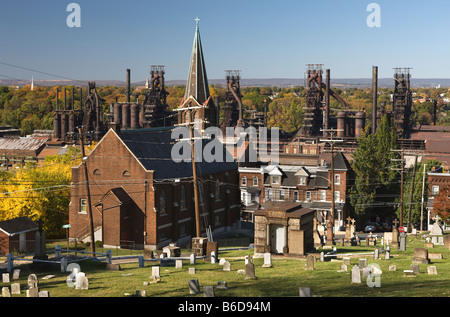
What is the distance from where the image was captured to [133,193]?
52.4m

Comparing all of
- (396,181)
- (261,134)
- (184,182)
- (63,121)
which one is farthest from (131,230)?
(63,121)

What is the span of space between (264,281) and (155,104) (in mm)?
93799

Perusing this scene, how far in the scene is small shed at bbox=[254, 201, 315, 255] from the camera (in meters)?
34.9

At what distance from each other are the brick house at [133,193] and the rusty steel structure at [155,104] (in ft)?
194

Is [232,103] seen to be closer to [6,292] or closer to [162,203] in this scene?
[162,203]

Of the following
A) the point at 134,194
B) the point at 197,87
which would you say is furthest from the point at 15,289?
the point at 197,87

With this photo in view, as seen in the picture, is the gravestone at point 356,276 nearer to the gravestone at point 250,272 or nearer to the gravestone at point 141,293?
the gravestone at point 250,272

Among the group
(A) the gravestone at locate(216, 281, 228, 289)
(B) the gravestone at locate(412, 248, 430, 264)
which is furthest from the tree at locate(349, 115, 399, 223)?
(A) the gravestone at locate(216, 281, 228, 289)

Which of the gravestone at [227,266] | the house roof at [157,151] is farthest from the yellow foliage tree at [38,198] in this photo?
the gravestone at [227,266]

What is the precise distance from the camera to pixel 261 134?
116250mm

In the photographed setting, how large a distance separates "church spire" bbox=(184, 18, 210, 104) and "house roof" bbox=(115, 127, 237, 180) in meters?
11.9

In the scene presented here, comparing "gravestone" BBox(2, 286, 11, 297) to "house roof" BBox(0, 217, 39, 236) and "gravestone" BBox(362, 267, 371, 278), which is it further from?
"house roof" BBox(0, 217, 39, 236)

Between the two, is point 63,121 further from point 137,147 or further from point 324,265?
point 324,265
